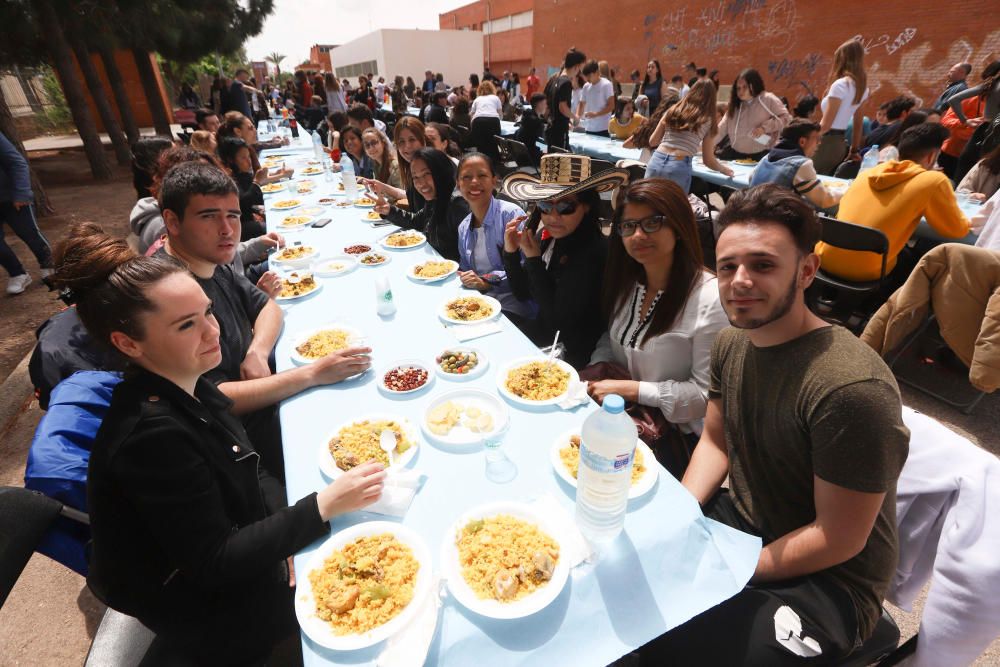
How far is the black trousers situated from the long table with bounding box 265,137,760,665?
0.95ft

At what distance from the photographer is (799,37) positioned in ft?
42.2

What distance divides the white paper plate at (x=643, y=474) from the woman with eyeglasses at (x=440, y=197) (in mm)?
2871

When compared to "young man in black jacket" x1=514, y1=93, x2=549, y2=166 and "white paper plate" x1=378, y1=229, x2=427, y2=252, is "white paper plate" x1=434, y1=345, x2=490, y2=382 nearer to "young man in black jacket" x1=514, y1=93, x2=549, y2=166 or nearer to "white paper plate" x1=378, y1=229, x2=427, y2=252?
"white paper plate" x1=378, y1=229, x2=427, y2=252

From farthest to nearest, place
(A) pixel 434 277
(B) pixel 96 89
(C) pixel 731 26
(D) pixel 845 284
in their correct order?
(C) pixel 731 26 < (B) pixel 96 89 < (D) pixel 845 284 < (A) pixel 434 277

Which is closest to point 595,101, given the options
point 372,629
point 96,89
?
point 372,629

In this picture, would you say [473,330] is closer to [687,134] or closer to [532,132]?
[687,134]

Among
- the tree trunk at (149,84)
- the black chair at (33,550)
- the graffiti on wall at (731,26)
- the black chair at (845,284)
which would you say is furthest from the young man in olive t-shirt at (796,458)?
the tree trunk at (149,84)

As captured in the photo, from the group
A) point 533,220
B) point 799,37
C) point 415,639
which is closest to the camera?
point 415,639

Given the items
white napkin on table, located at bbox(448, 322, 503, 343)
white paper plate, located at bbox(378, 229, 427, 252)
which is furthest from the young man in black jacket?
white napkin on table, located at bbox(448, 322, 503, 343)

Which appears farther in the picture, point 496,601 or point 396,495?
point 396,495

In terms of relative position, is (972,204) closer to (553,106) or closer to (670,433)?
(670,433)

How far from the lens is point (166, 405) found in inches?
53.5

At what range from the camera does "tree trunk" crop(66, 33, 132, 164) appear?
1220 centimetres

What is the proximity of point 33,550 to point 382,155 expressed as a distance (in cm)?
585
